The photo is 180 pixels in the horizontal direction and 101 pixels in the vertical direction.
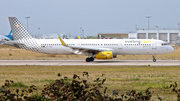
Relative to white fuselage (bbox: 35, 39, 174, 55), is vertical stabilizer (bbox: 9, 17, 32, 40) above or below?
above

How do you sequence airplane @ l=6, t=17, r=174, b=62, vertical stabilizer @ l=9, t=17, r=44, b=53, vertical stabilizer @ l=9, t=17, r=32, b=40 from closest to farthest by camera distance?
airplane @ l=6, t=17, r=174, b=62, vertical stabilizer @ l=9, t=17, r=44, b=53, vertical stabilizer @ l=9, t=17, r=32, b=40

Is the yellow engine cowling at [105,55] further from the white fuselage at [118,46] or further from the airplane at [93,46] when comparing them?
the white fuselage at [118,46]

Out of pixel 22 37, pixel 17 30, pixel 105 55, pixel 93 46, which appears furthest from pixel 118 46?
pixel 17 30

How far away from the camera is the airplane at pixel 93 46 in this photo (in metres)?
35.6

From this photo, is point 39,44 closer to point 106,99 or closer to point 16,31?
point 16,31

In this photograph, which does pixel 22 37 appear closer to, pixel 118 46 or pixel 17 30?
pixel 17 30

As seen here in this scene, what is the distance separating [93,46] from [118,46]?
3.49m

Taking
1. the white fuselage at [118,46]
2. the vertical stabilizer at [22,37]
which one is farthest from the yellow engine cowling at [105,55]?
the vertical stabilizer at [22,37]

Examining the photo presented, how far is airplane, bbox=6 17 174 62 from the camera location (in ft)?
117

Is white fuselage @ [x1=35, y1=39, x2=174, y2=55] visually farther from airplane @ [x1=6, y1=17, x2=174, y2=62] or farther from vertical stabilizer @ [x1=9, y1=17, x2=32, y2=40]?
vertical stabilizer @ [x1=9, y1=17, x2=32, y2=40]

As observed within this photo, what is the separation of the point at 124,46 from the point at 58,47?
9.22m

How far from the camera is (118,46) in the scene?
35844 mm

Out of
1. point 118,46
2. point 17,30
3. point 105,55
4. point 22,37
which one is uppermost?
A: point 17,30

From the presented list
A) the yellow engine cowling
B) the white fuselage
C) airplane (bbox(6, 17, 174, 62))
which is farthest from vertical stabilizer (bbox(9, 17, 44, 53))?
the yellow engine cowling
